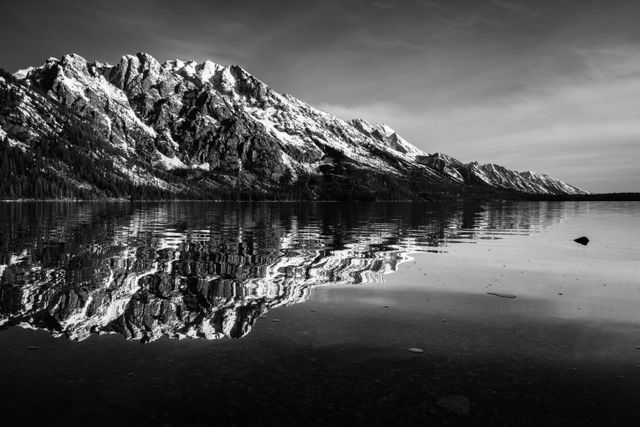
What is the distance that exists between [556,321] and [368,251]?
76.2 feet

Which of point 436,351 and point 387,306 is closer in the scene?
point 436,351

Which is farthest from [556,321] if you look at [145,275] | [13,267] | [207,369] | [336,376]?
[13,267]

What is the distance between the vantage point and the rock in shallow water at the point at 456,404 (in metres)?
10.5

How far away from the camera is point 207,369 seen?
12680 mm

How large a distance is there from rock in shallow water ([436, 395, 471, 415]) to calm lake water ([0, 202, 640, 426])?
0.16ft

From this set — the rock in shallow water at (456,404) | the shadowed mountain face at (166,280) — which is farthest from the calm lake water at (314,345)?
the shadowed mountain face at (166,280)

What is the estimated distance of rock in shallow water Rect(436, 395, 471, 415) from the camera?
1054cm

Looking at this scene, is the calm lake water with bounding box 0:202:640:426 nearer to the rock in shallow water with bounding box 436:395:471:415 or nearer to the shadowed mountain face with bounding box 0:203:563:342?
the rock in shallow water with bounding box 436:395:471:415

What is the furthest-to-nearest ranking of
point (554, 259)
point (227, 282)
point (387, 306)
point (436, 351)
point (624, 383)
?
point (554, 259) → point (227, 282) → point (387, 306) → point (436, 351) → point (624, 383)

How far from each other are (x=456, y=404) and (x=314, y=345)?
5.48m

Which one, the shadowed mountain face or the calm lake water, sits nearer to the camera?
the calm lake water

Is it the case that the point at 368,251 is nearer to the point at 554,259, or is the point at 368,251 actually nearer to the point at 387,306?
the point at 554,259

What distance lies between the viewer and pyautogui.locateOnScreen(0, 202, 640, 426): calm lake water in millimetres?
10562

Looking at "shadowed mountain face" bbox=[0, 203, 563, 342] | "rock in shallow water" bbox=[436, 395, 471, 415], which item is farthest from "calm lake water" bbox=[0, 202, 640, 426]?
"shadowed mountain face" bbox=[0, 203, 563, 342]
